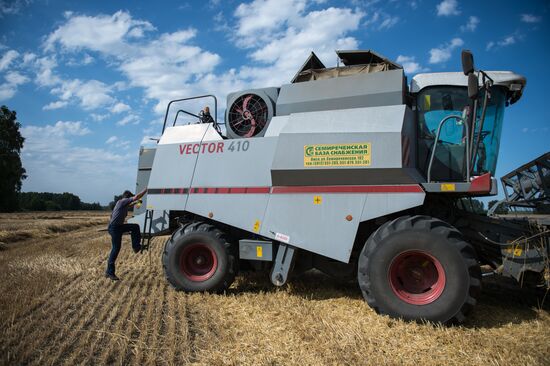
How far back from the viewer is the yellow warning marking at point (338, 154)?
4590 mm

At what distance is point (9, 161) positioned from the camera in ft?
134

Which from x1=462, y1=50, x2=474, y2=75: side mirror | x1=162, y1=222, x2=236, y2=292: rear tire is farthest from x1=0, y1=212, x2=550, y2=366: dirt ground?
x1=462, y1=50, x2=474, y2=75: side mirror

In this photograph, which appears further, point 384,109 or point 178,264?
point 178,264

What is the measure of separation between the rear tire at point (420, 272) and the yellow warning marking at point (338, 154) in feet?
2.83

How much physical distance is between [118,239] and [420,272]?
4868mm

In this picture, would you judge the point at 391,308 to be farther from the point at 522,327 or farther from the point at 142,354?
the point at 142,354

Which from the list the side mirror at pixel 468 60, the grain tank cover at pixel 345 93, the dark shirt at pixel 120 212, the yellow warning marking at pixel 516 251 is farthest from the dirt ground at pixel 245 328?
the side mirror at pixel 468 60

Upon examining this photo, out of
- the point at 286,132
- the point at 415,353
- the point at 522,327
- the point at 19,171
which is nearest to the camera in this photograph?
the point at 415,353

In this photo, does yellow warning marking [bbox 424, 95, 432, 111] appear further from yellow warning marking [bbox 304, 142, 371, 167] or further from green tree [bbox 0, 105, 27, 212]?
green tree [bbox 0, 105, 27, 212]

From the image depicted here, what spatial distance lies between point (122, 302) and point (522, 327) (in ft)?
15.2

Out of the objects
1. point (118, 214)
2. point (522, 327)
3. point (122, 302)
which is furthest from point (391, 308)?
point (118, 214)

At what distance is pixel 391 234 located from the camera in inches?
165

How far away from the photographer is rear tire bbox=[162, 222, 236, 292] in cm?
539

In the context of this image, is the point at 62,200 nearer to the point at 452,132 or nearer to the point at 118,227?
the point at 118,227
